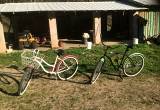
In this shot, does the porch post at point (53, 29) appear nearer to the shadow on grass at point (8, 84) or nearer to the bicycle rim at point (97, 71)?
the shadow on grass at point (8, 84)

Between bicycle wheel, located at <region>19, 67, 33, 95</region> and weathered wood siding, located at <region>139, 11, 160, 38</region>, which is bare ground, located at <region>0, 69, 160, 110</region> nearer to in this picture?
bicycle wheel, located at <region>19, 67, 33, 95</region>

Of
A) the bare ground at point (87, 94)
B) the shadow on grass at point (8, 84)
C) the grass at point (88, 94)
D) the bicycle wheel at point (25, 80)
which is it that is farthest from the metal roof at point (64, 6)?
the bicycle wheel at point (25, 80)

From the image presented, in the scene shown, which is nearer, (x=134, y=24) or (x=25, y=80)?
(x=25, y=80)

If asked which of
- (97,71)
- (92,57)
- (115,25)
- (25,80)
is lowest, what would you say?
(115,25)

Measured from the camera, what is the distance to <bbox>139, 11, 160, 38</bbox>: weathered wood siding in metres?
21.1

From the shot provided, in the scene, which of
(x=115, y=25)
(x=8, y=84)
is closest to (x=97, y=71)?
(x=8, y=84)

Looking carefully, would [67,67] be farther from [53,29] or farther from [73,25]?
[73,25]

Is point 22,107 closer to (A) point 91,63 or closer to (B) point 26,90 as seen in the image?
(B) point 26,90

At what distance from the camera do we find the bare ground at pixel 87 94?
10.1 meters

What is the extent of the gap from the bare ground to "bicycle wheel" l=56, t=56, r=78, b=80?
0.30 metres

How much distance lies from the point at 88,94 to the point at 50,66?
2245 millimetres

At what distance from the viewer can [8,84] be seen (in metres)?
12.3

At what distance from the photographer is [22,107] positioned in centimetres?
1013

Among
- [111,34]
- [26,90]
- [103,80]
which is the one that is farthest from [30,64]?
[111,34]
